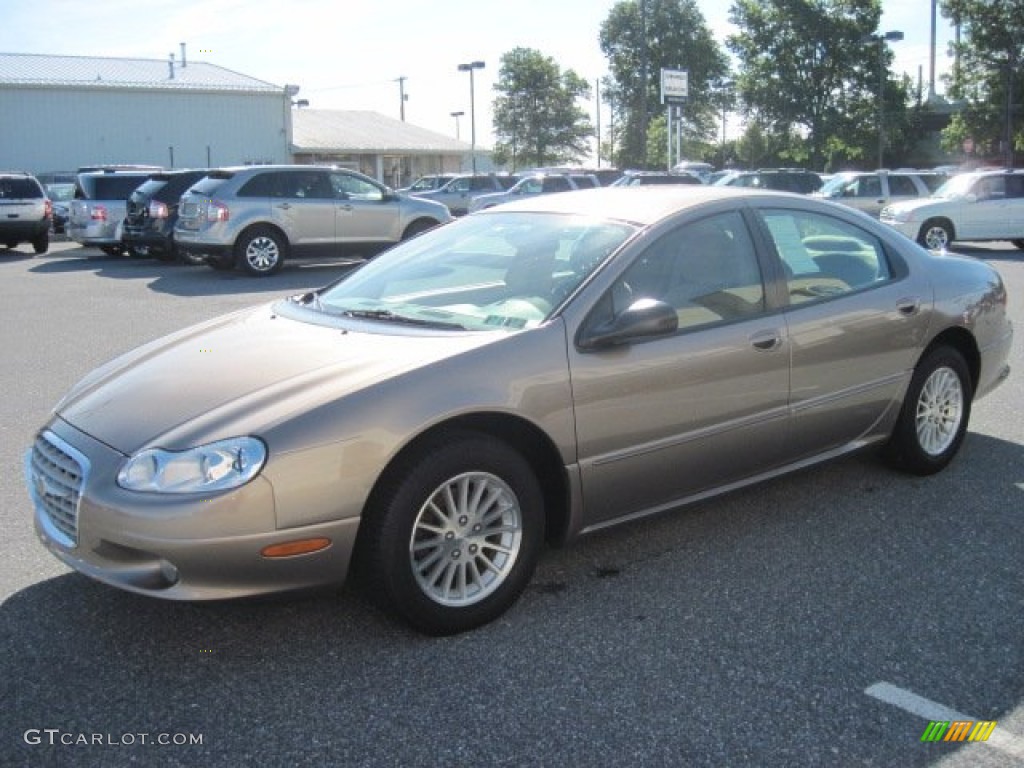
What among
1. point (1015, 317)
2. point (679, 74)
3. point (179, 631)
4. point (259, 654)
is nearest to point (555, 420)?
point (259, 654)

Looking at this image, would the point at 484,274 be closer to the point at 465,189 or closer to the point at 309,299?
the point at 309,299

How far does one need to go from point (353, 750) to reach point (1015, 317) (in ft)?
32.0

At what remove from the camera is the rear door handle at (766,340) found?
4152 mm

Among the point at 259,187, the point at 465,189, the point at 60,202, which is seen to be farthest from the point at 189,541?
the point at 465,189

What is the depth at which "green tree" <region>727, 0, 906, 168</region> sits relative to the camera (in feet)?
181

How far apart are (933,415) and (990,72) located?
41267 millimetres

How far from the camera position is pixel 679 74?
33.4 metres

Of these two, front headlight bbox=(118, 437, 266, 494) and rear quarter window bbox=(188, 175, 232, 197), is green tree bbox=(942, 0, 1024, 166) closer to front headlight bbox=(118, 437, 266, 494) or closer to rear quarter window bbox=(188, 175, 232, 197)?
rear quarter window bbox=(188, 175, 232, 197)

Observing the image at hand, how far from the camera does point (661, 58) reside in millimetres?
81188

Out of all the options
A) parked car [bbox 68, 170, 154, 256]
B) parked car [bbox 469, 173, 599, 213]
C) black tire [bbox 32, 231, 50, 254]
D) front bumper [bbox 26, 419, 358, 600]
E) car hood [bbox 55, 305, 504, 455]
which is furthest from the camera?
parked car [bbox 469, 173, 599, 213]

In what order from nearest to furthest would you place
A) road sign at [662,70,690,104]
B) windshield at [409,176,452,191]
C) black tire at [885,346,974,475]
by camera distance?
black tire at [885,346,974,475] → windshield at [409,176,452,191] → road sign at [662,70,690,104]

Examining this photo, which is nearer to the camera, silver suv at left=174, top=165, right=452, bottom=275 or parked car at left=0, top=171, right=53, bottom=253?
silver suv at left=174, top=165, right=452, bottom=275

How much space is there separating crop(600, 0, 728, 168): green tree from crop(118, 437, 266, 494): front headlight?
78.4 metres

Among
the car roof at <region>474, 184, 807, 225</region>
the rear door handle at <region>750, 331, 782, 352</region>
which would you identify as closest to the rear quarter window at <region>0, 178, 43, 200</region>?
the car roof at <region>474, 184, 807, 225</region>
